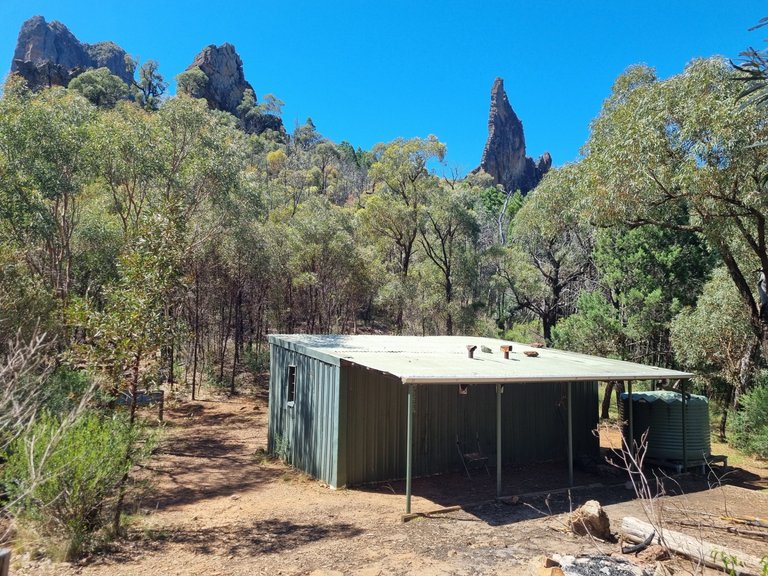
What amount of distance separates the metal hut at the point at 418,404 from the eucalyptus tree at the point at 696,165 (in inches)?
140

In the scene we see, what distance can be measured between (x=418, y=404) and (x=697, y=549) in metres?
5.27

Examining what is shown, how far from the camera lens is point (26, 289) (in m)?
10.3

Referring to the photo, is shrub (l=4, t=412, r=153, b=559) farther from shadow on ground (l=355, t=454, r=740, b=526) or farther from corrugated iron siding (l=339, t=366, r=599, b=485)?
shadow on ground (l=355, t=454, r=740, b=526)

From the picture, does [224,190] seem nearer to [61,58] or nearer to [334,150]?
[334,150]

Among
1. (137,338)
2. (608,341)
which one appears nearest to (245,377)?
(608,341)

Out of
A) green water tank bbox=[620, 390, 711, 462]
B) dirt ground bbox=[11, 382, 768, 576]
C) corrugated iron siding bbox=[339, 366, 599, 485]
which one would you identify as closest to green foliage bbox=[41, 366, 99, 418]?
dirt ground bbox=[11, 382, 768, 576]

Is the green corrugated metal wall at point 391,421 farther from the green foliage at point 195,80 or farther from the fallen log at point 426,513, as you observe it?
the green foliage at point 195,80

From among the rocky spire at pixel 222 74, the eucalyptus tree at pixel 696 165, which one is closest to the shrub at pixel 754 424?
the eucalyptus tree at pixel 696 165

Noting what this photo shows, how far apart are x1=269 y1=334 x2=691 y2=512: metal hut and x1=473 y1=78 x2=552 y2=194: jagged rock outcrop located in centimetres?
8353

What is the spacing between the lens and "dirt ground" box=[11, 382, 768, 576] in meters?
5.81

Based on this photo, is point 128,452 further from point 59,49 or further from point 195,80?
point 59,49

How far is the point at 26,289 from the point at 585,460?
1241cm

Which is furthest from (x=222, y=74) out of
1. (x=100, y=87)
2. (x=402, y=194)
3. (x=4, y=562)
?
(x=4, y=562)

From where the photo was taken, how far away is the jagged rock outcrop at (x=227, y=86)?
7181cm
